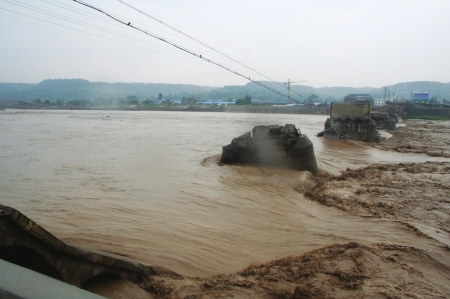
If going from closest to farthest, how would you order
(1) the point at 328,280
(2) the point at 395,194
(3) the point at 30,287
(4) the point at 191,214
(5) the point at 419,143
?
1. (3) the point at 30,287
2. (1) the point at 328,280
3. (4) the point at 191,214
4. (2) the point at 395,194
5. (5) the point at 419,143

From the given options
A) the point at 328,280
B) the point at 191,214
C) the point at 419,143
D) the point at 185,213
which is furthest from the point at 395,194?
the point at 419,143

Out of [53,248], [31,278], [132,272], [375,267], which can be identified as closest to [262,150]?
[375,267]

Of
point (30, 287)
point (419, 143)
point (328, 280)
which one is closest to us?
point (30, 287)

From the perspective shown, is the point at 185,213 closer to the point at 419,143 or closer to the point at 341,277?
the point at 341,277

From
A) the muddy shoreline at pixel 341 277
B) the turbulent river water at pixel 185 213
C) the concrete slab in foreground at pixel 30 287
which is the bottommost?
the turbulent river water at pixel 185 213

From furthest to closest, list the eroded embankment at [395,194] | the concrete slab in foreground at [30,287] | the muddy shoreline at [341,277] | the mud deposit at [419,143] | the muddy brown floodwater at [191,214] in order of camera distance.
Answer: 1. the mud deposit at [419,143]
2. the eroded embankment at [395,194]
3. the muddy brown floodwater at [191,214]
4. the muddy shoreline at [341,277]
5. the concrete slab in foreground at [30,287]

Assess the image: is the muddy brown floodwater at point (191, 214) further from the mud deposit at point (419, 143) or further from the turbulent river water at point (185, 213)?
the mud deposit at point (419, 143)

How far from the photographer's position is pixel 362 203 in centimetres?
805

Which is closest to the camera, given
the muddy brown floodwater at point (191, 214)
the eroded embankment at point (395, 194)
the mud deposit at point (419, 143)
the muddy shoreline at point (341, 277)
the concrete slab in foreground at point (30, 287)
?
the concrete slab in foreground at point (30, 287)

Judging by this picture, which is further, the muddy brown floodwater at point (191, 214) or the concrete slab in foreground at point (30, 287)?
the muddy brown floodwater at point (191, 214)

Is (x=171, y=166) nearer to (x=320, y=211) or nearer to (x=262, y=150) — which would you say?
(x=262, y=150)

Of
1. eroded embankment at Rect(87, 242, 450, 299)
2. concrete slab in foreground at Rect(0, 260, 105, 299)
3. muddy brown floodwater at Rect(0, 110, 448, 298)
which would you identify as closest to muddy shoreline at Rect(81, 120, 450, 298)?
eroded embankment at Rect(87, 242, 450, 299)

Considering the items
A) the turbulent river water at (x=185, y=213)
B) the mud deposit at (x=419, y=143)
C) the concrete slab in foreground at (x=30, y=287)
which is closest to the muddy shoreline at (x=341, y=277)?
the turbulent river water at (x=185, y=213)

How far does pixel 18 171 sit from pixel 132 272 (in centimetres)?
968
